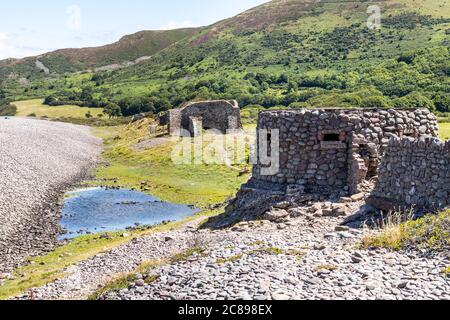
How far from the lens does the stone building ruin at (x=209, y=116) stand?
57.3 meters

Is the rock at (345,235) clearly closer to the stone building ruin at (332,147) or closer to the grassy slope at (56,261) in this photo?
the stone building ruin at (332,147)

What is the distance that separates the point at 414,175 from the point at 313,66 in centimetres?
11894

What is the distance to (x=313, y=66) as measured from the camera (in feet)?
428

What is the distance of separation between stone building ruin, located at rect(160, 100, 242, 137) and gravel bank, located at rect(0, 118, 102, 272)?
11174mm

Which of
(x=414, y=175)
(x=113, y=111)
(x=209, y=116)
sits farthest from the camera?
(x=113, y=111)

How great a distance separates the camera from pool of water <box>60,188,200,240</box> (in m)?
29.7

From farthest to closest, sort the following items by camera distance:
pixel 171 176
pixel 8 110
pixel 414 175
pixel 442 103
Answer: pixel 8 110 → pixel 442 103 → pixel 171 176 → pixel 414 175

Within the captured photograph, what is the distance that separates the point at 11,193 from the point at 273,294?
29373mm

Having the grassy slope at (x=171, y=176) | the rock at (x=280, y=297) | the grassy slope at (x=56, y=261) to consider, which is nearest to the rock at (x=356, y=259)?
the rock at (x=280, y=297)

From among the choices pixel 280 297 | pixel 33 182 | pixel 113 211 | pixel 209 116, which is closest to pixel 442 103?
pixel 209 116

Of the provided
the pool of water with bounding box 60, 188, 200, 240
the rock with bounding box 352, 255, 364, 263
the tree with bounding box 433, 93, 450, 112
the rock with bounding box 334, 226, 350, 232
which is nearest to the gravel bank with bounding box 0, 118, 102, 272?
the pool of water with bounding box 60, 188, 200, 240

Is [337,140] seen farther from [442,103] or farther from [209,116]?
[442,103]
